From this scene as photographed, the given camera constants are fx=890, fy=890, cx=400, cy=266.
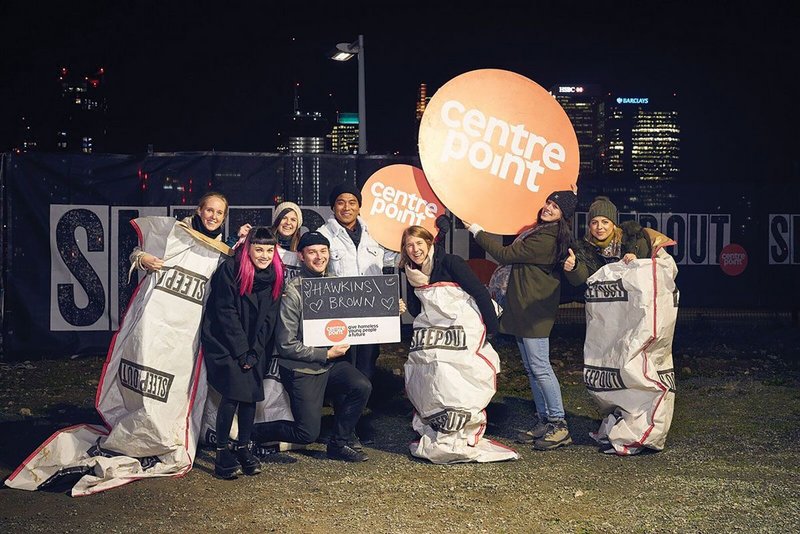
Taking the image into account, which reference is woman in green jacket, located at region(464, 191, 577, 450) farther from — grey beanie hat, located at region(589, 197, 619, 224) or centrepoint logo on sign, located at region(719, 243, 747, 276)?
centrepoint logo on sign, located at region(719, 243, 747, 276)

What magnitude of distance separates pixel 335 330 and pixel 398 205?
7.60 ft

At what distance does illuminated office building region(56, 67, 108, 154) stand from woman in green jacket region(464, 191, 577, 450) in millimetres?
48186

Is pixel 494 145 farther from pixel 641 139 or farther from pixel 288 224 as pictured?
pixel 641 139

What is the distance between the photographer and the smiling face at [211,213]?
5949 millimetres

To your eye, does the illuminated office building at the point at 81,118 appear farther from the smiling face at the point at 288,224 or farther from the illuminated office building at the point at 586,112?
the illuminated office building at the point at 586,112

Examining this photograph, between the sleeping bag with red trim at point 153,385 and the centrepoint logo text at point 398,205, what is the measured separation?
233 cm

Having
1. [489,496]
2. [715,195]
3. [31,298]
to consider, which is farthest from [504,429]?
[715,195]

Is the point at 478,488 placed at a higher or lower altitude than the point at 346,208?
lower

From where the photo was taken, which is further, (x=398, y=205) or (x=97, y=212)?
(x=97, y=212)

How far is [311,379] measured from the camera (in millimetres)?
5945

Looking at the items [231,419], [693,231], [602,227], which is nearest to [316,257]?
[231,419]

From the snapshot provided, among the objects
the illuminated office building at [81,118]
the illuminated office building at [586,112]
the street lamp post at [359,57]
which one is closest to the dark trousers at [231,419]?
the street lamp post at [359,57]

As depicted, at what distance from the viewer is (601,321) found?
20.9 feet

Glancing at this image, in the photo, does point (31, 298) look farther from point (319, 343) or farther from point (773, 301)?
point (773, 301)
